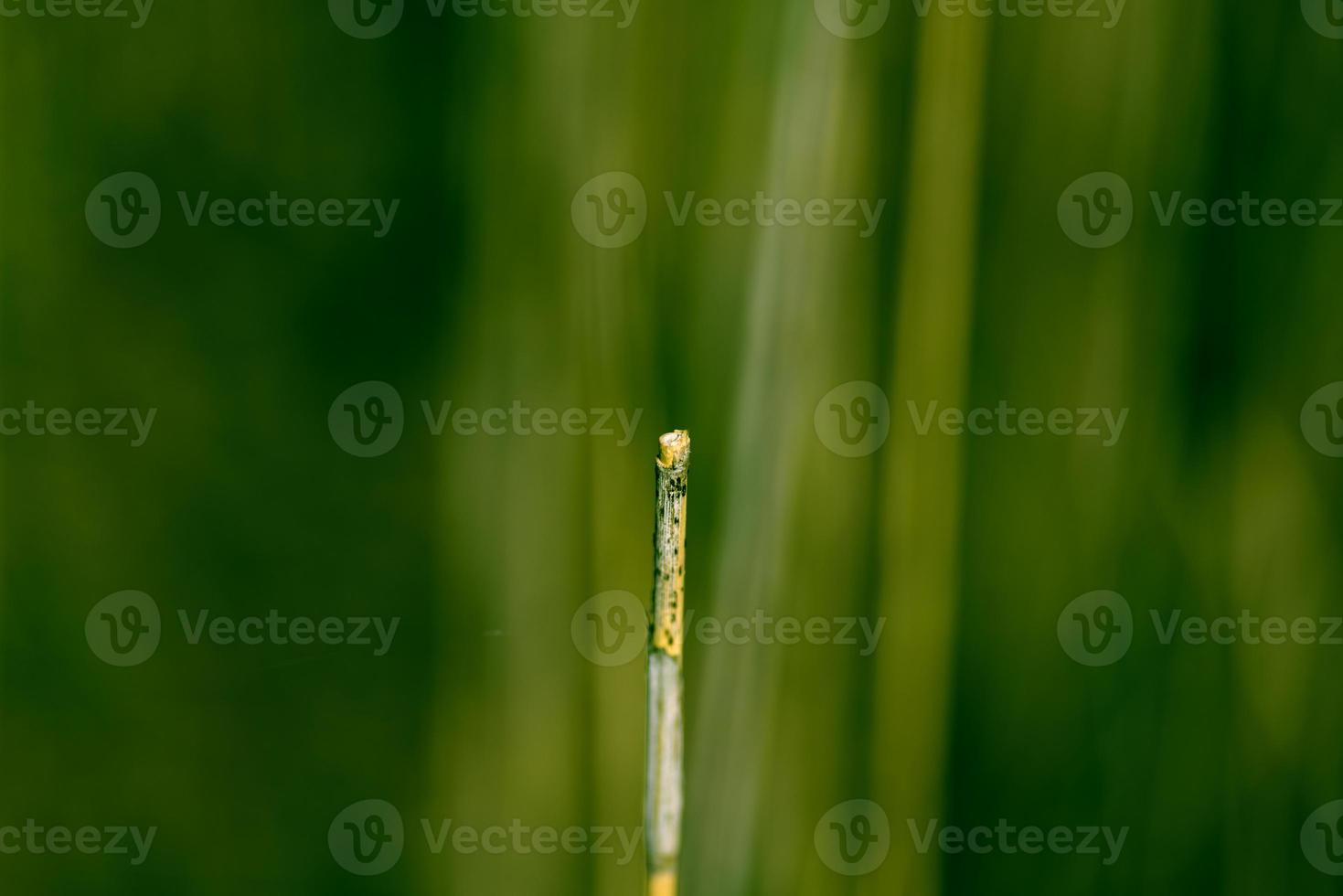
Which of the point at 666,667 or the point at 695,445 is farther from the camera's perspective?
the point at 695,445

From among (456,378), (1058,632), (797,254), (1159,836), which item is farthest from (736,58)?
(1159,836)

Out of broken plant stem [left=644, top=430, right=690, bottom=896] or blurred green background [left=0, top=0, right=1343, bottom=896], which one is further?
blurred green background [left=0, top=0, right=1343, bottom=896]

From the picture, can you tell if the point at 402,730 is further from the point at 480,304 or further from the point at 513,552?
the point at 480,304

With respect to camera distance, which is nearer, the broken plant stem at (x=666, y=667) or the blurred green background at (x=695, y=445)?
the broken plant stem at (x=666, y=667)
